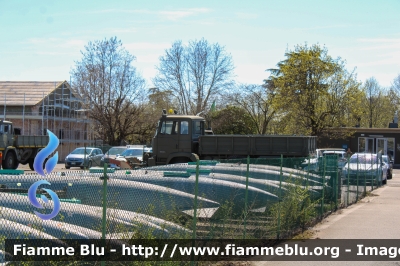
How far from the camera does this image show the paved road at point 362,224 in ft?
36.0

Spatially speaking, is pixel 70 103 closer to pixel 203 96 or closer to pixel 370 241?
pixel 203 96

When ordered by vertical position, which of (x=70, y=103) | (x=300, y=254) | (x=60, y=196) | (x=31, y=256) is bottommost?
(x=300, y=254)

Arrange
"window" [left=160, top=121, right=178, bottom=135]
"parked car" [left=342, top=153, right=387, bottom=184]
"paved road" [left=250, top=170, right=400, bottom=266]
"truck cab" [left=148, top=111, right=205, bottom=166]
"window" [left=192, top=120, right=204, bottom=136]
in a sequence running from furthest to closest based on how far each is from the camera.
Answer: "parked car" [left=342, top=153, right=387, bottom=184], "window" [left=192, top=120, right=204, bottom=136], "window" [left=160, top=121, right=178, bottom=135], "truck cab" [left=148, top=111, right=205, bottom=166], "paved road" [left=250, top=170, right=400, bottom=266]

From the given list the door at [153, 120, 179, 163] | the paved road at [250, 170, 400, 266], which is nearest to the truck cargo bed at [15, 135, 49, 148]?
the door at [153, 120, 179, 163]

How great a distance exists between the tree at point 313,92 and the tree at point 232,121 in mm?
9281

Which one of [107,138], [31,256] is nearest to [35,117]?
[107,138]

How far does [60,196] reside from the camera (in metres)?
5.99

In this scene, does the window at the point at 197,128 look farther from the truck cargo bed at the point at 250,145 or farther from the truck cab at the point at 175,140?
the truck cargo bed at the point at 250,145

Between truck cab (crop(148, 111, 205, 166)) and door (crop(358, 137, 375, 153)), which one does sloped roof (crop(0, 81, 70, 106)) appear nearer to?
door (crop(358, 137, 375, 153))

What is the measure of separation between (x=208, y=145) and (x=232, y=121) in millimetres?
31450

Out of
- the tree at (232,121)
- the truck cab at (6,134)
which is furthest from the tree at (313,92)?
the truck cab at (6,134)

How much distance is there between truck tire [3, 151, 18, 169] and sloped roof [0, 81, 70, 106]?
60.2 ft

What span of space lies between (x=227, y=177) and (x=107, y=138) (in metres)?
46.0

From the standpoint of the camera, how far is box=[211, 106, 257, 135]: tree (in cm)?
5034
